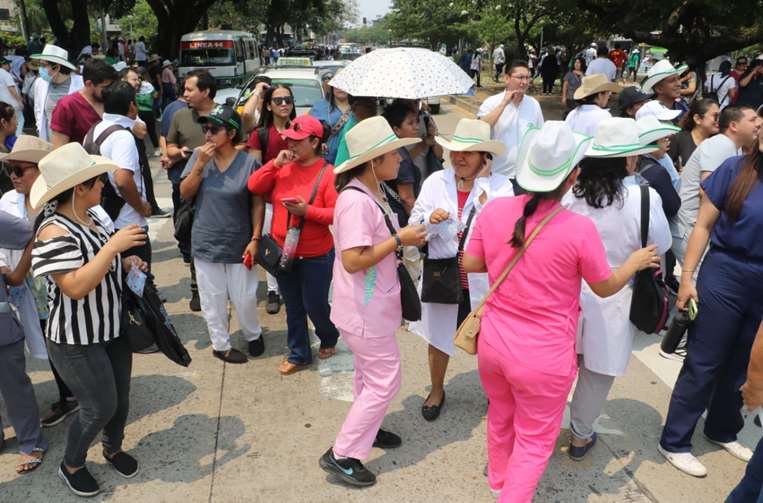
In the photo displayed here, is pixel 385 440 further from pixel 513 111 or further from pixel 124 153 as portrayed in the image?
pixel 513 111

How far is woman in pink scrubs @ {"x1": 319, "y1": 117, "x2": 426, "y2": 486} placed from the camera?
278cm

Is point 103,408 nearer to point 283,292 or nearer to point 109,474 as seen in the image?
point 109,474

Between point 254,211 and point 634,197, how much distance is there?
240 cm

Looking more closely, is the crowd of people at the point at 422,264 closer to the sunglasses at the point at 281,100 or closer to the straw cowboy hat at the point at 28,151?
the straw cowboy hat at the point at 28,151

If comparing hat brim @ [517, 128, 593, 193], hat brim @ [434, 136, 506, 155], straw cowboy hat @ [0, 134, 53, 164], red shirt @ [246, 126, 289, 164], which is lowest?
red shirt @ [246, 126, 289, 164]

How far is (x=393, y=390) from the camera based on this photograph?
10.1 ft

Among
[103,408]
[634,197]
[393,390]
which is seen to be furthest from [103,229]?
[634,197]

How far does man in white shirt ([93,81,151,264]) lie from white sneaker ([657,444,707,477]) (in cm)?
351

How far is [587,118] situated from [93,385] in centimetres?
461

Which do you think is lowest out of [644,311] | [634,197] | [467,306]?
[467,306]

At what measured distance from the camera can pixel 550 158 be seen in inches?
91.2

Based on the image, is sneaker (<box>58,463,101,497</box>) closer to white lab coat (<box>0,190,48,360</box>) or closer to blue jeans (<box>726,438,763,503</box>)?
white lab coat (<box>0,190,48,360</box>)

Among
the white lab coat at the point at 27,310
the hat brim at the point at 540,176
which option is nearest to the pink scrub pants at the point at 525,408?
the hat brim at the point at 540,176

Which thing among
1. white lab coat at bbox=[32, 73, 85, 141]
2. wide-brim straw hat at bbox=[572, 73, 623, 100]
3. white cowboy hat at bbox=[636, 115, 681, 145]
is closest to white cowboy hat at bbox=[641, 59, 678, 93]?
wide-brim straw hat at bbox=[572, 73, 623, 100]
